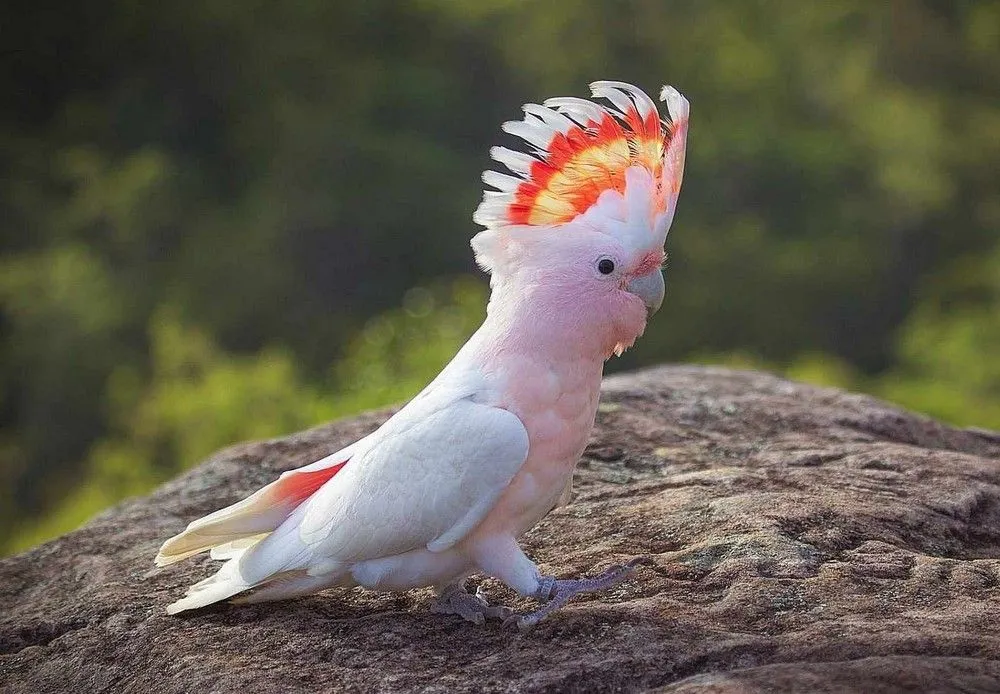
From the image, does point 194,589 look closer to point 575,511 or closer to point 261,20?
point 575,511

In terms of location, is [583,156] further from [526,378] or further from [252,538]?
[252,538]

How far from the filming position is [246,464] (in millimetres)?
3486

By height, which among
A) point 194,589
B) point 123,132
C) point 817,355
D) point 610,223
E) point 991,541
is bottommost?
point 817,355

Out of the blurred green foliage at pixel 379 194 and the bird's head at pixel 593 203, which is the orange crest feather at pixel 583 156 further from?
the blurred green foliage at pixel 379 194

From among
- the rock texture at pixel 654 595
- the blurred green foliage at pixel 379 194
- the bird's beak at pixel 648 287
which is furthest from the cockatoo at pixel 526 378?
the blurred green foliage at pixel 379 194

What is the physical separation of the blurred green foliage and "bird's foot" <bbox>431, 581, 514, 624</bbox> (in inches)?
368

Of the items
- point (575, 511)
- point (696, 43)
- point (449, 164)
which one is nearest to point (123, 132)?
point (449, 164)

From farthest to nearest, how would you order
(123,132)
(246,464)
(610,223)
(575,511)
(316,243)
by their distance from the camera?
1. (123,132)
2. (316,243)
3. (246,464)
4. (575,511)
5. (610,223)

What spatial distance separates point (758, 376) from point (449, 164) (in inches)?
386

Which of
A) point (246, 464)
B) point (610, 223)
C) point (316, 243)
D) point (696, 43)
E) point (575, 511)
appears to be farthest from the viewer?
point (696, 43)

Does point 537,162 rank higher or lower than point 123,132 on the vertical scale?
lower

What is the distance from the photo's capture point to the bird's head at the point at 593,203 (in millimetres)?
2271

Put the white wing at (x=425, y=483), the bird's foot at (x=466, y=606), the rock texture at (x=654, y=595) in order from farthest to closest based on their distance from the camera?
the bird's foot at (x=466, y=606)
the white wing at (x=425, y=483)
the rock texture at (x=654, y=595)

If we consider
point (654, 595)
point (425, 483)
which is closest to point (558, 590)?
point (654, 595)
